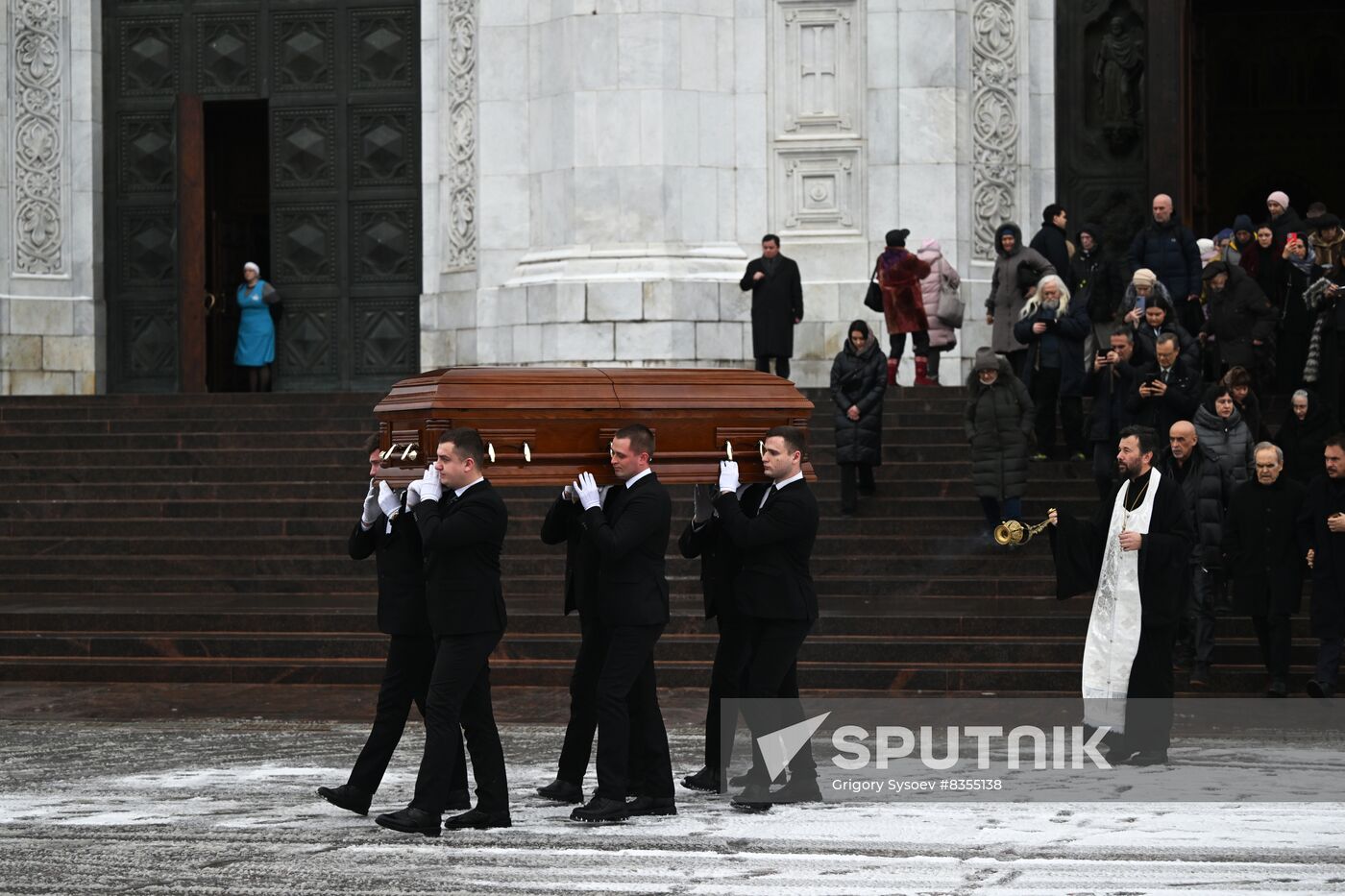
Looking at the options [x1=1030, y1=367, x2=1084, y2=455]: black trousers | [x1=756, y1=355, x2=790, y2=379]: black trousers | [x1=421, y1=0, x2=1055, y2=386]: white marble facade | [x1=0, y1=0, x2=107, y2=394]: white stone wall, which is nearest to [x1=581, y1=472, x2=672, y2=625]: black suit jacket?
[x1=1030, y1=367, x2=1084, y2=455]: black trousers

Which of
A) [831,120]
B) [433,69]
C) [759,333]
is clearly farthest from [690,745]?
[433,69]

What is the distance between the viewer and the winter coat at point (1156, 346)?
15883mm

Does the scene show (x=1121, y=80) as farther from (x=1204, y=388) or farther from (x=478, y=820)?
(x=478, y=820)

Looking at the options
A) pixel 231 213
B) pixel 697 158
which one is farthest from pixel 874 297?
pixel 231 213

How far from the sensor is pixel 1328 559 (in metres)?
13.0

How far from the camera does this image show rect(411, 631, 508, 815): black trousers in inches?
356

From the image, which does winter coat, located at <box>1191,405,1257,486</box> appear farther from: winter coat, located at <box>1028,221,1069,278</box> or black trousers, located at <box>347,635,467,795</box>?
black trousers, located at <box>347,635,467,795</box>

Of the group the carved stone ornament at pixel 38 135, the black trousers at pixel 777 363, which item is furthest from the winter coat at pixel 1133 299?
the carved stone ornament at pixel 38 135

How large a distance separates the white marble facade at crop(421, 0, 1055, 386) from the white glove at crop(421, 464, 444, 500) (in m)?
12.6

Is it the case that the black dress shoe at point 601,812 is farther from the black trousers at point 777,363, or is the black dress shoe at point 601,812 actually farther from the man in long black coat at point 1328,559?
the black trousers at point 777,363

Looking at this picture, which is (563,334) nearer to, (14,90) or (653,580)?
(14,90)

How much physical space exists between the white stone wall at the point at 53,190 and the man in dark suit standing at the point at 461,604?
16.9 meters

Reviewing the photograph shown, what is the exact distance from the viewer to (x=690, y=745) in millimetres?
11648

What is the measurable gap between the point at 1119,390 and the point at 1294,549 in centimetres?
298
